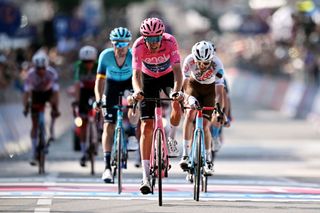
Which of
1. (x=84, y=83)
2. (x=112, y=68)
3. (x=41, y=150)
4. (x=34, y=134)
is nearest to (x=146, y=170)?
(x=112, y=68)

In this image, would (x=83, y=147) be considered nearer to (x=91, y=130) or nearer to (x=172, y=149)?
(x=91, y=130)

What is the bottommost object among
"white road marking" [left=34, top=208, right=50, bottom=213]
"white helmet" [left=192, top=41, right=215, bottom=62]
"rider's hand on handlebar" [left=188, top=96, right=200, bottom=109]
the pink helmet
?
"white road marking" [left=34, top=208, right=50, bottom=213]

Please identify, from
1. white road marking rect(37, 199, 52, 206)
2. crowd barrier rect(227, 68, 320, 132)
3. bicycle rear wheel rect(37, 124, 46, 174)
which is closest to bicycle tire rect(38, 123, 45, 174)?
bicycle rear wheel rect(37, 124, 46, 174)

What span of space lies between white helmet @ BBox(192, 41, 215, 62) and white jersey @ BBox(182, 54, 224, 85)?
1.97 feet

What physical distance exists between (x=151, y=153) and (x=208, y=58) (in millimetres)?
1445

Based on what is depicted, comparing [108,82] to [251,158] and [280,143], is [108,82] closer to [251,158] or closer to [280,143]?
[251,158]

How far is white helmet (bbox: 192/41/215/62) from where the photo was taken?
16531 millimetres

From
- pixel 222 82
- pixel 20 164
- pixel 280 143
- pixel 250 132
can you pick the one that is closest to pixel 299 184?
pixel 222 82

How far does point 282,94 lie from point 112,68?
85.2 ft

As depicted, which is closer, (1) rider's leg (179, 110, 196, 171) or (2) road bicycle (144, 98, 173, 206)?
(2) road bicycle (144, 98, 173, 206)


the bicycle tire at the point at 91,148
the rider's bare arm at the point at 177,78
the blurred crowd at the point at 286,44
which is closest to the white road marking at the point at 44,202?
the rider's bare arm at the point at 177,78

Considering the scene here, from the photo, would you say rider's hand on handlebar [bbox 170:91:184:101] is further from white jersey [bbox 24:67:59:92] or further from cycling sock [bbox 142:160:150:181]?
white jersey [bbox 24:67:59:92]

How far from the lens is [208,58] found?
653 inches

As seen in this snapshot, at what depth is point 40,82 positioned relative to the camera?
22609mm
